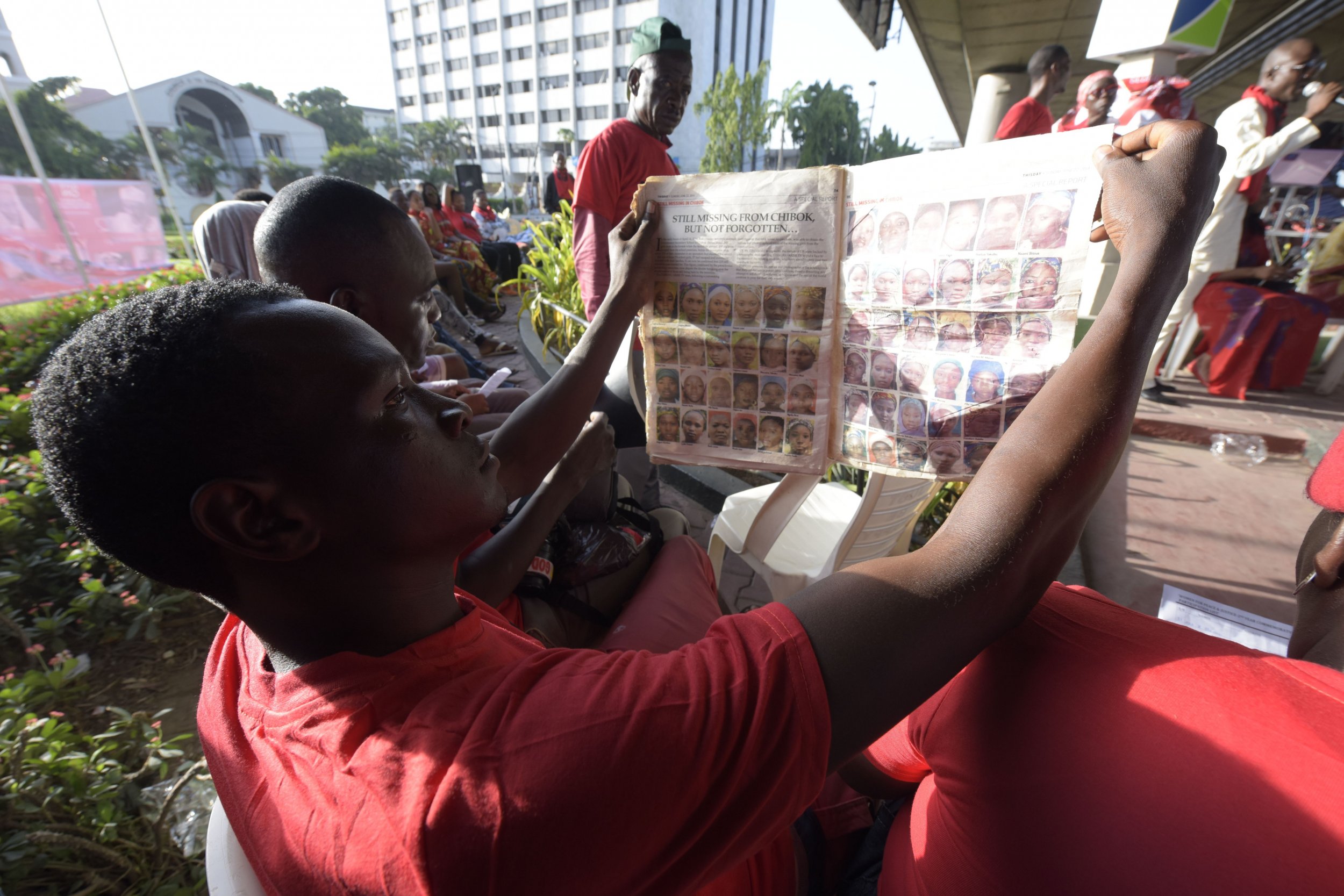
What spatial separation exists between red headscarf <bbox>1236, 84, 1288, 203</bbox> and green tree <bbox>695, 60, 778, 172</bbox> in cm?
1128

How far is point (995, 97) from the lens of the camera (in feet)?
30.8

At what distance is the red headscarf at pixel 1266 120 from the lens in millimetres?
3500

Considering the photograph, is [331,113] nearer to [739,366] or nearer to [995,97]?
[995,97]

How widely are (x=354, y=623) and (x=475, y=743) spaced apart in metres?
0.27

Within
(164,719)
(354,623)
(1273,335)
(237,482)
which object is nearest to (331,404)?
(237,482)

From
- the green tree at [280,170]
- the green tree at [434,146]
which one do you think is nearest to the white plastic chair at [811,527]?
the green tree at [280,170]

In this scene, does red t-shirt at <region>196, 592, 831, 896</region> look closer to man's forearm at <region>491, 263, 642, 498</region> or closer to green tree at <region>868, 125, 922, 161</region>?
man's forearm at <region>491, 263, 642, 498</region>

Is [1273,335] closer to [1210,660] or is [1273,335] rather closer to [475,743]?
[1210,660]

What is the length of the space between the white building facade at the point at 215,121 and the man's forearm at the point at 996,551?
40.9 metres

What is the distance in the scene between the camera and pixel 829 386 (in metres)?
1.35

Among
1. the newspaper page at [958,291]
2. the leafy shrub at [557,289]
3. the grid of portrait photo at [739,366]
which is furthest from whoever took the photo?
the leafy shrub at [557,289]

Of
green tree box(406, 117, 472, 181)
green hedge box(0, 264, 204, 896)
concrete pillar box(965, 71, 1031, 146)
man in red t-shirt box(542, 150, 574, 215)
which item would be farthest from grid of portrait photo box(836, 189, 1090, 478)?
green tree box(406, 117, 472, 181)

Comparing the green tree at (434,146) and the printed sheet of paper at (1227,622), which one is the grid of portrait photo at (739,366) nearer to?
the printed sheet of paper at (1227,622)

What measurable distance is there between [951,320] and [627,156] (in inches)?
66.9
